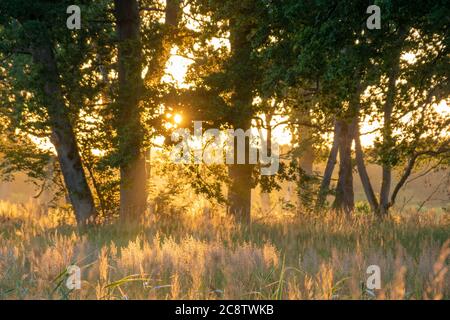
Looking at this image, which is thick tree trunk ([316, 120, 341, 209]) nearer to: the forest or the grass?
the forest

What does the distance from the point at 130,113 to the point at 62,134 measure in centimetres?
198

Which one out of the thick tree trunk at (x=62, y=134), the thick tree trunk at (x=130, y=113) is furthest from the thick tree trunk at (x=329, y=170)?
the thick tree trunk at (x=62, y=134)

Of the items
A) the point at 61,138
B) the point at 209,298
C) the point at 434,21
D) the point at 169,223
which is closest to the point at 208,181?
the point at 169,223

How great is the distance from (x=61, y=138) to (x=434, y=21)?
974 centimetres

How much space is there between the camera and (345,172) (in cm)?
1886

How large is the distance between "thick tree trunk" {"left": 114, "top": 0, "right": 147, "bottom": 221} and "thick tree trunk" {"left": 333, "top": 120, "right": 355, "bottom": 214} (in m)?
6.17

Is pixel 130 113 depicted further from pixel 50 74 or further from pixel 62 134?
pixel 50 74

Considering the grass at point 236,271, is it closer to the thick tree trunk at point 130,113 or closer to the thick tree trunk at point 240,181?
the thick tree trunk at point 130,113

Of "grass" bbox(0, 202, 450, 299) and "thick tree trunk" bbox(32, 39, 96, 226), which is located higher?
"thick tree trunk" bbox(32, 39, 96, 226)

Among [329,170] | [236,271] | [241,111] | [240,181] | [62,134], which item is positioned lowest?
[236,271]

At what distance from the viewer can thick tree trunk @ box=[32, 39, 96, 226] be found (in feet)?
47.6

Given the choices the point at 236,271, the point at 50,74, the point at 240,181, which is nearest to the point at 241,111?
the point at 240,181

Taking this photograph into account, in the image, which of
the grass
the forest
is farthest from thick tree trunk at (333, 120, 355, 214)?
the grass

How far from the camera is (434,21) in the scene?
904cm
